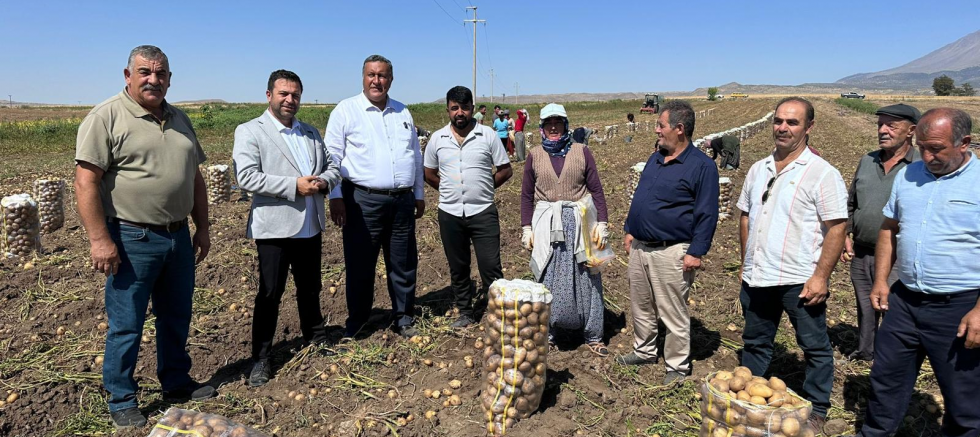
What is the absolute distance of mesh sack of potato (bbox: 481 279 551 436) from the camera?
3213mm

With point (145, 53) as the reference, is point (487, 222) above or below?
below

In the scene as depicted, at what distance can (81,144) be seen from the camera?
2.99 meters

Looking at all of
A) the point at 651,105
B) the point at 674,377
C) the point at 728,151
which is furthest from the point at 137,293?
the point at 651,105

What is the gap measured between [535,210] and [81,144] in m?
2.84

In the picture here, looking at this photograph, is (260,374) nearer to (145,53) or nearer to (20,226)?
(145,53)

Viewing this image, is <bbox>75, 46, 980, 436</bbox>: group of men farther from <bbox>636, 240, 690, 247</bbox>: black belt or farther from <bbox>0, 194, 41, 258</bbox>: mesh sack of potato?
<bbox>0, 194, 41, 258</bbox>: mesh sack of potato

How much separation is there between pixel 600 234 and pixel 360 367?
80.2 inches

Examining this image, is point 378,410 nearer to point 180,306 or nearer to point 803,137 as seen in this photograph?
point 180,306

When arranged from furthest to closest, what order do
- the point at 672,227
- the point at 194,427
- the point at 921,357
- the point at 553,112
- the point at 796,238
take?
the point at 553,112, the point at 672,227, the point at 796,238, the point at 921,357, the point at 194,427

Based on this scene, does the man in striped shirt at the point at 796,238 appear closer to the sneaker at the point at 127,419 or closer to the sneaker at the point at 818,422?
the sneaker at the point at 818,422

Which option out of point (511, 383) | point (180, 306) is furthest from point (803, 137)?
point (180, 306)

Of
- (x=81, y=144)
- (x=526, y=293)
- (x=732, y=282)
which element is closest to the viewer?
(x=81, y=144)

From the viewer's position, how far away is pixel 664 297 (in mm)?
3834

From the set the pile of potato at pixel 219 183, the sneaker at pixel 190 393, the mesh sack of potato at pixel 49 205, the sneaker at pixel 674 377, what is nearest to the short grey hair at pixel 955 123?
the sneaker at pixel 674 377
